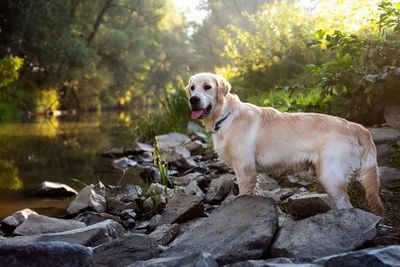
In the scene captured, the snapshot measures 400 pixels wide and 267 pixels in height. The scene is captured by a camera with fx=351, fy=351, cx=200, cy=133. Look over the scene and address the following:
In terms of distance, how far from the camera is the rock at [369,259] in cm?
226

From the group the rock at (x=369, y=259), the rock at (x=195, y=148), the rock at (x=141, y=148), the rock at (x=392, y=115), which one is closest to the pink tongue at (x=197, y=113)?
the rock at (x=369, y=259)

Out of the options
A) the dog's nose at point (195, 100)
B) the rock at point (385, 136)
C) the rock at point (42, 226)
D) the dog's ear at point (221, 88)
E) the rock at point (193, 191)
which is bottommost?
the rock at point (193, 191)

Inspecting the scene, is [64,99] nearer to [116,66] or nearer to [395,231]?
[116,66]

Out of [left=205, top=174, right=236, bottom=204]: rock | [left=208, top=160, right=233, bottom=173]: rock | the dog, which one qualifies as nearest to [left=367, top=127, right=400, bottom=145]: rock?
the dog

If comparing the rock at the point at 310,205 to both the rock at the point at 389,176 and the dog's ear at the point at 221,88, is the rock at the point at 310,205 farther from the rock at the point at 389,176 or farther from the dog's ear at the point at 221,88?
the dog's ear at the point at 221,88

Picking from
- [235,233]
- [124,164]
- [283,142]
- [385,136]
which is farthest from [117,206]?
[385,136]

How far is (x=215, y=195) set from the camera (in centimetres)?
489

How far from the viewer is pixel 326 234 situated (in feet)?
9.27

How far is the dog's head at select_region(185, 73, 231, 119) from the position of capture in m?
4.02

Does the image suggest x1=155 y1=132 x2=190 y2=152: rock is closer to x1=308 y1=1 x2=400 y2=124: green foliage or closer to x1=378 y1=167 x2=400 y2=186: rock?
x1=308 y1=1 x2=400 y2=124: green foliage

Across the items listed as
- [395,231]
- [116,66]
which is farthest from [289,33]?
[116,66]

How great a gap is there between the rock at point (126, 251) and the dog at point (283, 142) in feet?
4.12

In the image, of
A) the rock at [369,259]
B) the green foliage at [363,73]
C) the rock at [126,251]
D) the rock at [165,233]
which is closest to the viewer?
the rock at [369,259]

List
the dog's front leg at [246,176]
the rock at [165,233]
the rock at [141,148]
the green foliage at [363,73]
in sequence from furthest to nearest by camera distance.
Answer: the rock at [141,148]
the green foliage at [363,73]
the dog's front leg at [246,176]
the rock at [165,233]
